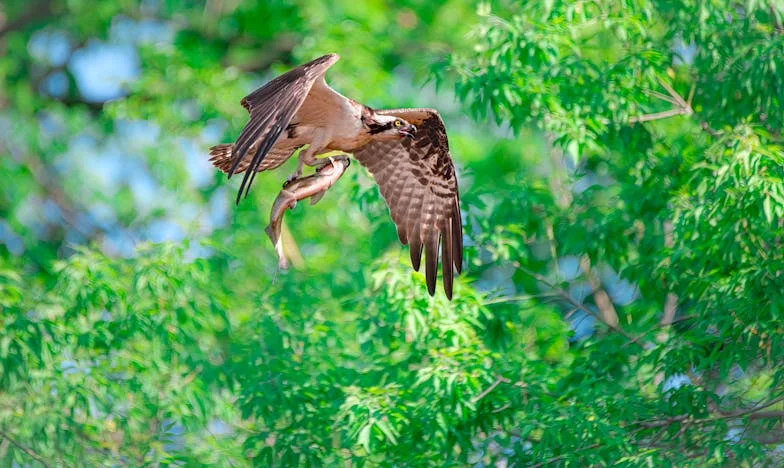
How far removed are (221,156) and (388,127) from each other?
1.20 metres

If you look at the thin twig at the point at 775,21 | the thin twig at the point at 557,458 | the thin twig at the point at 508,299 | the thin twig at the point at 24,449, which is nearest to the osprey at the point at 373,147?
the thin twig at the point at 508,299

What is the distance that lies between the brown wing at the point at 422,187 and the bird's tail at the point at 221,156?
1.10 meters

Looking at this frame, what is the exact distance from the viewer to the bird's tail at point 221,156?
8332 millimetres

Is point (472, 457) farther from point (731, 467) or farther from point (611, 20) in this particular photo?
point (611, 20)

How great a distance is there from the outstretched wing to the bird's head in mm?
524

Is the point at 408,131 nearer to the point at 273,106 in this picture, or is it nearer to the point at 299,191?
the point at 273,106

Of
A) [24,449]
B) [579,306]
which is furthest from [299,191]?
[579,306]

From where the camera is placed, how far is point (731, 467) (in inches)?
294

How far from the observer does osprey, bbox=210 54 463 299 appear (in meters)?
7.00

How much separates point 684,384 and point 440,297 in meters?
1.73

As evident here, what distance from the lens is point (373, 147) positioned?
29.8ft

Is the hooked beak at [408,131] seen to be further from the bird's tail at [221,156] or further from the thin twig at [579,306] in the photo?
the thin twig at [579,306]

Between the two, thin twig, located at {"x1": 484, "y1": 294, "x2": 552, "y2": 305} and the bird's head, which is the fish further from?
thin twig, located at {"x1": 484, "y1": 294, "x2": 552, "y2": 305}

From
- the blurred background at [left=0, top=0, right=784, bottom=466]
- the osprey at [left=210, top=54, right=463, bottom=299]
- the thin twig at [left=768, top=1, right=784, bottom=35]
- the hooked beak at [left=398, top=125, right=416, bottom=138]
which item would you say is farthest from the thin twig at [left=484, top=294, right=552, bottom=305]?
the thin twig at [left=768, top=1, right=784, bottom=35]
